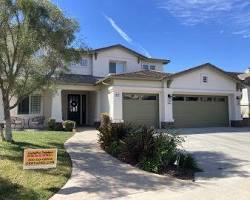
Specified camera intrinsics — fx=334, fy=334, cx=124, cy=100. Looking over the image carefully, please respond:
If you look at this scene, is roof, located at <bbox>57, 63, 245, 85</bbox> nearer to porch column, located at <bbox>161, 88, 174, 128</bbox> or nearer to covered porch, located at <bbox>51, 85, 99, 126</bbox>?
porch column, located at <bbox>161, 88, 174, 128</bbox>

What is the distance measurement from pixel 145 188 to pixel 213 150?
6.42 meters

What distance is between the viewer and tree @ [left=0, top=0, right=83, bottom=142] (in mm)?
12125

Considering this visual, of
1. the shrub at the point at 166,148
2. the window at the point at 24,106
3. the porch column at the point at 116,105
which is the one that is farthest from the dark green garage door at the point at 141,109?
the shrub at the point at 166,148

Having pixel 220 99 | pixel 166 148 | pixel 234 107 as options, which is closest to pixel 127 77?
pixel 220 99

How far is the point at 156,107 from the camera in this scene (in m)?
22.6

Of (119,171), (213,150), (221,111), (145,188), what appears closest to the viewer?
(145,188)

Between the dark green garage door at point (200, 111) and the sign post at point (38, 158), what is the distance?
1580 cm

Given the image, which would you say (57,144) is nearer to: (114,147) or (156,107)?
(114,147)

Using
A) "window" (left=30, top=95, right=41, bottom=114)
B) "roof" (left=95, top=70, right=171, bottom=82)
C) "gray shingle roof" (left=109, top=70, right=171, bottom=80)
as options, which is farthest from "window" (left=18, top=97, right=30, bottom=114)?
"gray shingle roof" (left=109, top=70, right=171, bottom=80)

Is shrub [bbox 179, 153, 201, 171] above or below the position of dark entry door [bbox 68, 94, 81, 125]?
below

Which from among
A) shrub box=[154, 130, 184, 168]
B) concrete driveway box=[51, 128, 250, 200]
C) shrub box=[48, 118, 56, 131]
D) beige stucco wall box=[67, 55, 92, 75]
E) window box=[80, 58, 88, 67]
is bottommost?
concrete driveway box=[51, 128, 250, 200]

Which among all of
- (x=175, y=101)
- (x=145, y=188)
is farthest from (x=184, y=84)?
(x=145, y=188)

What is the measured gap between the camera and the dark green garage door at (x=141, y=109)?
21.8m

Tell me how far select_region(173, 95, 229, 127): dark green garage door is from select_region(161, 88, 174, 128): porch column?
2.44 ft
